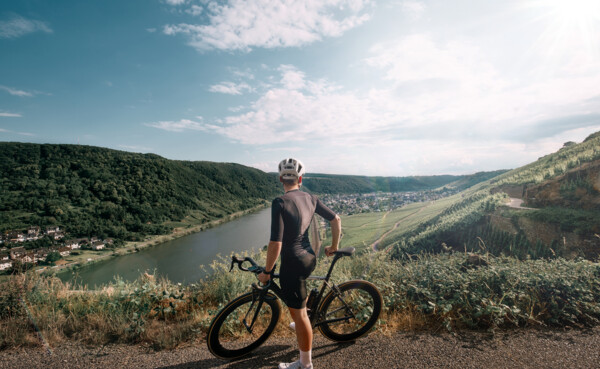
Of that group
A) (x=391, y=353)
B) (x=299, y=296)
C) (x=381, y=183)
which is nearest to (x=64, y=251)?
(x=299, y=296)

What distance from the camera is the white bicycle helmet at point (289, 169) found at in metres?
2.62

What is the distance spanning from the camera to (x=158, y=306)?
3.82 meters

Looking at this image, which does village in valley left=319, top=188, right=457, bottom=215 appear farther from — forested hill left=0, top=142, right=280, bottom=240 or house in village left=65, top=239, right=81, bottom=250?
house in village left=65, top=239, right=81, bottom=250

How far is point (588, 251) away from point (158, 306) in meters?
9.58

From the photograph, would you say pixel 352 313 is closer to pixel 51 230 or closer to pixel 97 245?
pixel 97 245

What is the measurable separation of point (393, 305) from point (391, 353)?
3.38 ft

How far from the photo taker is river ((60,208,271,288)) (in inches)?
1766

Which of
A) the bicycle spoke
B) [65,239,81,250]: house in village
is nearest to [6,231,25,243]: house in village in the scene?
[65,239,81,250]: house in village

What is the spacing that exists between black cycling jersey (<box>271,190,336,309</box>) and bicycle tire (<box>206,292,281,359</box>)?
61cm

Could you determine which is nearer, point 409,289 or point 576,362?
point 576,362

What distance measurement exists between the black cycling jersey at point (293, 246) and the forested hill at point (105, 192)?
9354 centimetres

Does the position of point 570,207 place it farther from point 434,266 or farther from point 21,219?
point 21,219

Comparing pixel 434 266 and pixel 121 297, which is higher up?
pixel 434 266

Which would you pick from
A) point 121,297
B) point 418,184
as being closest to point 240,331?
point 121,297
